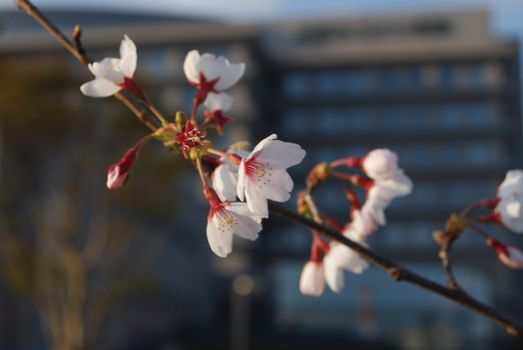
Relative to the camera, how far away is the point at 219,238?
95 centimetres

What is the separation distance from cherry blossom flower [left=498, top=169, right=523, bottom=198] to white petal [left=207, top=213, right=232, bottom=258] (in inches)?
18.6

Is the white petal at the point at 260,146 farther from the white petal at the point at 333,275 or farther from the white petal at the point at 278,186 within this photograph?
the white petal at the point at 333,275

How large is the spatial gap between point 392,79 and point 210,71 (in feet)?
Result: 120

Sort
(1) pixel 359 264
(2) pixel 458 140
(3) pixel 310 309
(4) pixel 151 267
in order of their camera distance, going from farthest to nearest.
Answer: (2) pixel 458 140 < (3) pixel 310 309 < (4) pixel 151 267 < (1) pixel 359 264

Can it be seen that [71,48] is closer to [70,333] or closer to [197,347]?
[70,333]

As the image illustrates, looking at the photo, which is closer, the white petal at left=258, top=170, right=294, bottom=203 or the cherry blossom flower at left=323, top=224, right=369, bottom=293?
the white petal at left=258, top=170, right=294, bottom=203

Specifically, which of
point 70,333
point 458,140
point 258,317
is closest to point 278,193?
point 70,333

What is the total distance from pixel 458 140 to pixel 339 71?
22.6ft

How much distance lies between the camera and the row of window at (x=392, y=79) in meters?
36.2

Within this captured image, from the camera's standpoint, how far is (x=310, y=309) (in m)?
26.9

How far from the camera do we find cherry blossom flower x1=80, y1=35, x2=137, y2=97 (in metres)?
1.07

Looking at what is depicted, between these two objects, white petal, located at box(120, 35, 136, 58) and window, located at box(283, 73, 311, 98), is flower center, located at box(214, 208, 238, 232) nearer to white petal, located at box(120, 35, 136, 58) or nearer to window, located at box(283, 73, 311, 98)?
white petal, located at box(120, 35, 136, 58)

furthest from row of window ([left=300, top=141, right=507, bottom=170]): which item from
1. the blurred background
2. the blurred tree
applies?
the blurred tree

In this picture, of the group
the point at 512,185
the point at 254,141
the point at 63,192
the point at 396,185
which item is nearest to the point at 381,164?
the point at 396,185
